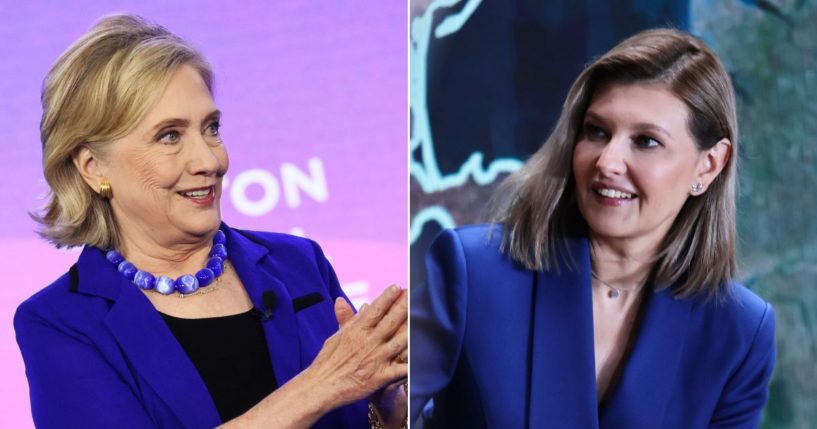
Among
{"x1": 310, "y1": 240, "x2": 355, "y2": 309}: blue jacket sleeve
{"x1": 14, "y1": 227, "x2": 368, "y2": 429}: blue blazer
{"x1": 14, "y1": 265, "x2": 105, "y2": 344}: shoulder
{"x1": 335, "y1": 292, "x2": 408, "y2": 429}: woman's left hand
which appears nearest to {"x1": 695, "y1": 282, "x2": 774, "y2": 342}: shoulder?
{"x1": 335, "y1": 292, "x2": 408, "y2": 429}: woman's left hand

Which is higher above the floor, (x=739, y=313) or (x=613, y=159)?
(x=613, y=159)

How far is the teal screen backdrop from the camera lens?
1.29 meters

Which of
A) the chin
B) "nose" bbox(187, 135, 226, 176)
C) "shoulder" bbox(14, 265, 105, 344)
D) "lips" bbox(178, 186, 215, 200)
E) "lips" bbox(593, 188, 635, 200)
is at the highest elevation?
"nose" bbox(187, 135, 226, 176)

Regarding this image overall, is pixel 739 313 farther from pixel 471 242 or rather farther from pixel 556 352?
pixel 471 242

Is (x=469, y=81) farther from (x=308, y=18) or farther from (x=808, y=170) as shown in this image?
(x=308, y=18)

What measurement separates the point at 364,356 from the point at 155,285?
1.70 feet

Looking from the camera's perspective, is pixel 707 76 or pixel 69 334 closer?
pixel 707 76

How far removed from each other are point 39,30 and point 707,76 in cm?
189

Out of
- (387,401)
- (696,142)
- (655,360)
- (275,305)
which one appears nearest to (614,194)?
(696,142)

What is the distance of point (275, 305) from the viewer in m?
2.00

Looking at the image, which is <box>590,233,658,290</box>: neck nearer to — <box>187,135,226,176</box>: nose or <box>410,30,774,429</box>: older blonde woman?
<box>410,30,774,429</box>: older blonde woman

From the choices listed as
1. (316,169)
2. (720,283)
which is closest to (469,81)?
(720,283)

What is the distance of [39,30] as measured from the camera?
2553 mm

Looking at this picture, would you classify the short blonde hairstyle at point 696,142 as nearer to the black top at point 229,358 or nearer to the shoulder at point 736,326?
the shoulder at point 736,326
